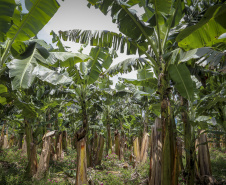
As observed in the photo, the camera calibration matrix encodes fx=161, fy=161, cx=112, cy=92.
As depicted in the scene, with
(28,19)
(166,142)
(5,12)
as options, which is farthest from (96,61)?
(166,142)

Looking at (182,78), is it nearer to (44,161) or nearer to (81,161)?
(81,161)

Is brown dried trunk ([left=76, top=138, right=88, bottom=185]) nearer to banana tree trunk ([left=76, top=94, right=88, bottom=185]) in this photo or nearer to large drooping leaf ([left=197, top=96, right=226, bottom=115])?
banana tree trunk ([left=76, top=94, right=88, bottom=185])

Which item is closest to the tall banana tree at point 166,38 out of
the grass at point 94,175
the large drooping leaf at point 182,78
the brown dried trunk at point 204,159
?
the large drooping leaf at point 182,78

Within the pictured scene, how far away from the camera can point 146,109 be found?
372 inches

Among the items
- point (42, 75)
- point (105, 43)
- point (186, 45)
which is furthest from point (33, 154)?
point (186, 45)

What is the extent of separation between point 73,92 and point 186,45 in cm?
427

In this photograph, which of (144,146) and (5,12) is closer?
(5,12)

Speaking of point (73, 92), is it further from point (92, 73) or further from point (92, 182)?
point (92, 182)

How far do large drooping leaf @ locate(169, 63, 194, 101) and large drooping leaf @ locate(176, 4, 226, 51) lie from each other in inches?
17.4

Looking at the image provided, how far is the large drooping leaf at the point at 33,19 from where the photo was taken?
2.77 meters

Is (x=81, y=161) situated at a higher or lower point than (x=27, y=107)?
lower

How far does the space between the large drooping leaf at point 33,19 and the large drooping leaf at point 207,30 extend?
234 centimetres

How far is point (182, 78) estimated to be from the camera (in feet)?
10.9

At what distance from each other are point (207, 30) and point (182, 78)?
97 cm
